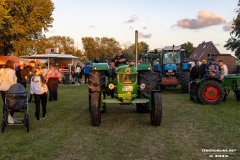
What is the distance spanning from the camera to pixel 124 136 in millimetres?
7422

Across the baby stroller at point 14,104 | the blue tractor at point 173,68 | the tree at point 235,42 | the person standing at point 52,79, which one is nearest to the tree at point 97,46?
the tree at point 235,42

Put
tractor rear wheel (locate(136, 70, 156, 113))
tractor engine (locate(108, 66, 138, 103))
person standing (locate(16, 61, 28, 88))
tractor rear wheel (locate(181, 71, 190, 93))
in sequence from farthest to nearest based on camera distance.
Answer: tractor rear wheel (locate(181, 71, 190, 93))
person standing (locate(16, 61, 28, 88))
tractor rear wheel (locate(136, 70, 156, 113))
tractor engine (locate(108, 66, 138, 103))

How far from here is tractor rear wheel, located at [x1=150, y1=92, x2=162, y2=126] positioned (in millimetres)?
8188

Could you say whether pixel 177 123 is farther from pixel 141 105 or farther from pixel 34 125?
pixel 34 125

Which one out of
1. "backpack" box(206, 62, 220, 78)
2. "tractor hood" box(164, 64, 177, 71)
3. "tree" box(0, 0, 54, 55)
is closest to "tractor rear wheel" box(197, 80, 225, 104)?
"backpack" box(206, 62, 220, 78)

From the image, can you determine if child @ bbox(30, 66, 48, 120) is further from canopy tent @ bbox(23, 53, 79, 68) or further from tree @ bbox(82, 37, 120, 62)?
tree @ bbox(82, 37, 120, 62)

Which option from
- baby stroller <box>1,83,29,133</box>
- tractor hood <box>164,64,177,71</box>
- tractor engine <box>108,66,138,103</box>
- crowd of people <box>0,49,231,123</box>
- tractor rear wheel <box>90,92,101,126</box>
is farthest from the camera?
tractor hood <box>164,64,177,71</box>

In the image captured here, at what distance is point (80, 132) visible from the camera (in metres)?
7.87

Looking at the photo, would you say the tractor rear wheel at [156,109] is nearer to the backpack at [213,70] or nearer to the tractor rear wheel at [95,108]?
the tractor rear wheel at [95,108]

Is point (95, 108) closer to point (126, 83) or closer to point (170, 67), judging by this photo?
point (126, 83)

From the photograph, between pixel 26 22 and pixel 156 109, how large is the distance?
28.0 meters

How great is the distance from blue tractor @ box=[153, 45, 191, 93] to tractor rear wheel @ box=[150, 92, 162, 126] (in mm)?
9367

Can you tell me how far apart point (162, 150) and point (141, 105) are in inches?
181

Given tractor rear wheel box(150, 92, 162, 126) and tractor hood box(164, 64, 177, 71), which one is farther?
tractor hood box(164, 64, 177, 71)
